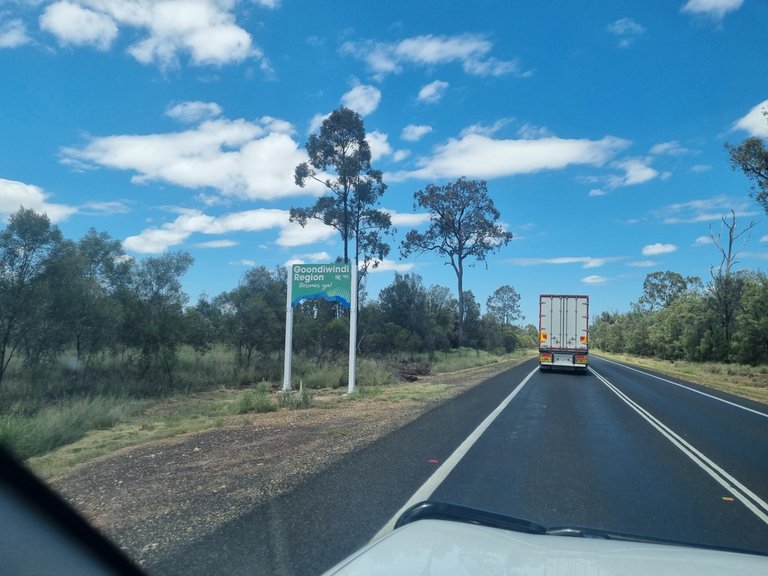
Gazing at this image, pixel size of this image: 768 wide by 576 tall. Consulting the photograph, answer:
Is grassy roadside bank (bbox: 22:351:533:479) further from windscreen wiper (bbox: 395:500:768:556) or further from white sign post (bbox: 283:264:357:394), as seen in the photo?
windscreen wiper (bbox: 395:500:768:556)

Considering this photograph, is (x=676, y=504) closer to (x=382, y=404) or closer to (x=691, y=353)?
(x=382, y=404)

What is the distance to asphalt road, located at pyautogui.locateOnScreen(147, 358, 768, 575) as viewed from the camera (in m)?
5.68

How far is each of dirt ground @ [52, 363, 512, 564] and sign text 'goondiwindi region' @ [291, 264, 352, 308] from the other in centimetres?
818

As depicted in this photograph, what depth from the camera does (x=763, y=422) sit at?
53.0ft

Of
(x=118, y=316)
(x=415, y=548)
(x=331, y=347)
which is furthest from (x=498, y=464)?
(x=331, y=347)

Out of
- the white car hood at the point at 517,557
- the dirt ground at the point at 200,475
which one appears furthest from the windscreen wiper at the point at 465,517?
the dirt ground at the point at 200,475

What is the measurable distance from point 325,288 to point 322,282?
25 cm

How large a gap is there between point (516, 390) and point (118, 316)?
14.7 m

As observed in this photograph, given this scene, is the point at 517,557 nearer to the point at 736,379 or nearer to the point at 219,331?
the point at 219,331

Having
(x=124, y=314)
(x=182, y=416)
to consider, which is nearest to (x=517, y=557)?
(x=182, y=416)

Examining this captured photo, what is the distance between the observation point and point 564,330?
35250 mm

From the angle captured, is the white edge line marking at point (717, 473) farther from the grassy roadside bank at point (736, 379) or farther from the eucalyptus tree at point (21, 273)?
the eucalyptus tree at point (21, 273)

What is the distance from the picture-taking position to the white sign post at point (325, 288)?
22141mm

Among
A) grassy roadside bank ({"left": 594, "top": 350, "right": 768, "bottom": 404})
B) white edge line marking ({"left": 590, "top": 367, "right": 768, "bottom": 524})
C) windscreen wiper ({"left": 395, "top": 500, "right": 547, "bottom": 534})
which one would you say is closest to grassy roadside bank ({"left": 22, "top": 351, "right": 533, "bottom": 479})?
windscreen wiper ({"left": 395, "top": 500, "right": 547, "bottom": 534})
